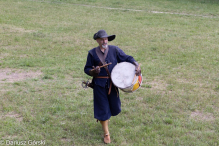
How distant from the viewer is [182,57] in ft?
31.1

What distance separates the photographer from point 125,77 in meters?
4.68

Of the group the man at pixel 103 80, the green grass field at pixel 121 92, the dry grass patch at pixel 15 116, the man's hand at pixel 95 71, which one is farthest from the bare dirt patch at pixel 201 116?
the dry grass patch at pixel 15 116

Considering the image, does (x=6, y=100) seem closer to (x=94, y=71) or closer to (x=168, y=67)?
(x=94, y=71)

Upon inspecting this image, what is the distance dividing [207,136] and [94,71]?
7.86ft

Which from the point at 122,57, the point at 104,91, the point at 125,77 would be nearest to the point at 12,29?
the point at 122,57

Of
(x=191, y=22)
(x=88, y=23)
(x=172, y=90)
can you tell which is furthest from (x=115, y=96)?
(x=191, y=22)

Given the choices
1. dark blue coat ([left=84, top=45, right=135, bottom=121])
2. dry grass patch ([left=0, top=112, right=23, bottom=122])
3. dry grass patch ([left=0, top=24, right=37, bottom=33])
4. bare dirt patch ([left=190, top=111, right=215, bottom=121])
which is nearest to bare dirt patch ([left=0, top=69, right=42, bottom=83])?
dry grass patch ([left=0, top=112, right=23, bottom=122])

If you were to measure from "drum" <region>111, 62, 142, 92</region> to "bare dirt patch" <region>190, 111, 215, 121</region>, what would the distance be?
5.75ft

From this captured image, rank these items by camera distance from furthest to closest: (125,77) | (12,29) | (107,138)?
(12,29) < (107,138) < (125,77)

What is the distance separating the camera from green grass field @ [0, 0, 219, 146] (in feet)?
16.7

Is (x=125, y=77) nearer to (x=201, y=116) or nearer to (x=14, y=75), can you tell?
(x=201, y=116)

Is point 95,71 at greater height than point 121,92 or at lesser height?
greater

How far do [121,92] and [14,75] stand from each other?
332 cm

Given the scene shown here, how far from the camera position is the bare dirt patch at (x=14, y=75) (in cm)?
768
